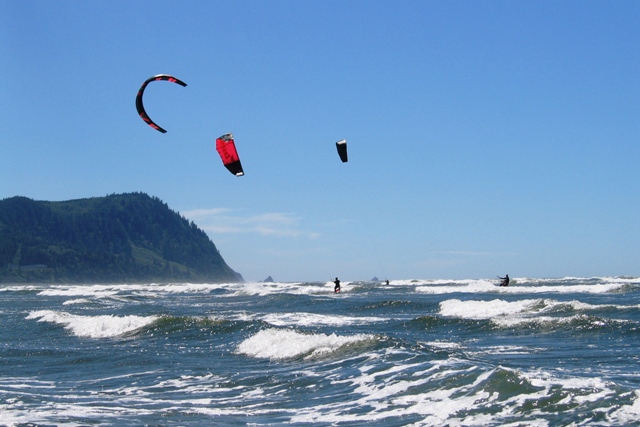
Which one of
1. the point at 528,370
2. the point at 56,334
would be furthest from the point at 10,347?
the point at 528,370

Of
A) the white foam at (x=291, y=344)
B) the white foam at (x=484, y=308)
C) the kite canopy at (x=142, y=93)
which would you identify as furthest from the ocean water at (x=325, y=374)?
the kite canopy at (x=142, y=93)

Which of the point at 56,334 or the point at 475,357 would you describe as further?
the point at 56,334

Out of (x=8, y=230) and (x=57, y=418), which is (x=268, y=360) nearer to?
(x=57, y=418)

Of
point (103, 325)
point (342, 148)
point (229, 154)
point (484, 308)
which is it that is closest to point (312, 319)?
point (484, 308)

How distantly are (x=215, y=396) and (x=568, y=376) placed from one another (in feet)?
18.2

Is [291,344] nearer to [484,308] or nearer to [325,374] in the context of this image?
[325,374]

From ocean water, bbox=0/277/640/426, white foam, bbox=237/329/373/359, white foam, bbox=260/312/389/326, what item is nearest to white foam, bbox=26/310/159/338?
ocean water, bbox=0/277/640/426

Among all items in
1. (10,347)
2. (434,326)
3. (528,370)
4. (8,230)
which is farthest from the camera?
(8,230)

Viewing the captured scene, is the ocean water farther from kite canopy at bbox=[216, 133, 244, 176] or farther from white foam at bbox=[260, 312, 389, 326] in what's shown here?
kite canopy at bbox=[216, 133, 244, 176]

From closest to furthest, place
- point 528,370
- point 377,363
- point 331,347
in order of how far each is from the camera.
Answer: point 528,370
point 377,363
point 331,347

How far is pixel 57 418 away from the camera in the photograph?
10297 millimetres

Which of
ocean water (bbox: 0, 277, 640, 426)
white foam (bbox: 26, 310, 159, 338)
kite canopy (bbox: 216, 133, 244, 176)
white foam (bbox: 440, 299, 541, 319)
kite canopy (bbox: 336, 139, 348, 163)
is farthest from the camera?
white foam (bbox: 440, 299, 541, 319)

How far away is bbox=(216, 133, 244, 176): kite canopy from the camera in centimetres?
1365

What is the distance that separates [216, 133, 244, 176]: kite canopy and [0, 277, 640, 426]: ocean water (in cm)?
378
